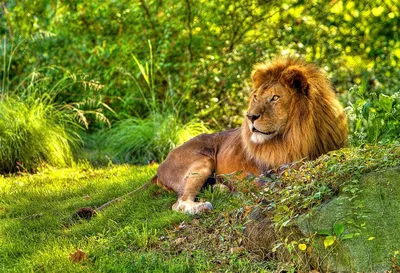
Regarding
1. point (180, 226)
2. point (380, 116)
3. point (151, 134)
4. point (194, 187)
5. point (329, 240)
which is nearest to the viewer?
point (329, 240)

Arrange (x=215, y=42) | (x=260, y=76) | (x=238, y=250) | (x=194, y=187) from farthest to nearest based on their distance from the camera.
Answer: (x=215, y=42), (x=194, y=187), (x=260, y=76), (x=238, y=250)

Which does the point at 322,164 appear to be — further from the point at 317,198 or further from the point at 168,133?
the point at 168,133

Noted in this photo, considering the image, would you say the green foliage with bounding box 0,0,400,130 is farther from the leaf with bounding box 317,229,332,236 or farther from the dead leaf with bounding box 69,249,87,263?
the leaf with bounding box 317,229,332,236

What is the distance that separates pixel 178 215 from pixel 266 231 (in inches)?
49.6

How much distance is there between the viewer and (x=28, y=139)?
9.24 meters

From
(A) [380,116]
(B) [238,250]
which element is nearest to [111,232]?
(B) [238,250]

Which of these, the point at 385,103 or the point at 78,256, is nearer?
the point at 78,256

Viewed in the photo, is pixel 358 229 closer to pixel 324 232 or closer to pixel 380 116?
pixel 324 232

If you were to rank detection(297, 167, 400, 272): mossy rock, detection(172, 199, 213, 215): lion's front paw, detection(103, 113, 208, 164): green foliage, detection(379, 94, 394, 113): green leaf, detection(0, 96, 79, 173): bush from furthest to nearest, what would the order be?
detection(103, 113, 208, 164): green foliage < detection(0, 96, 79, 173): bush < detection(172, 199, 213, 215): lion's front paw < detection(379, 94, 394, 113): green leaf < detection(297, 167, 400, 272): mossy rock

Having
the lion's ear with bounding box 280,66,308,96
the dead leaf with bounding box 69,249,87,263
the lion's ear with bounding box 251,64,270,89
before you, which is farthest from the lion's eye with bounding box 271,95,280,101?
the dead leaf with bounding box 69,249,87,263

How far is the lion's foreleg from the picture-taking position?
19.3 feet

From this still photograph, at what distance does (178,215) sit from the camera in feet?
19.3

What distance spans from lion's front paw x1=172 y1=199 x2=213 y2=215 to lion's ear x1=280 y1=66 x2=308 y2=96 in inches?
47.1

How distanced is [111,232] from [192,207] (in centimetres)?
70
